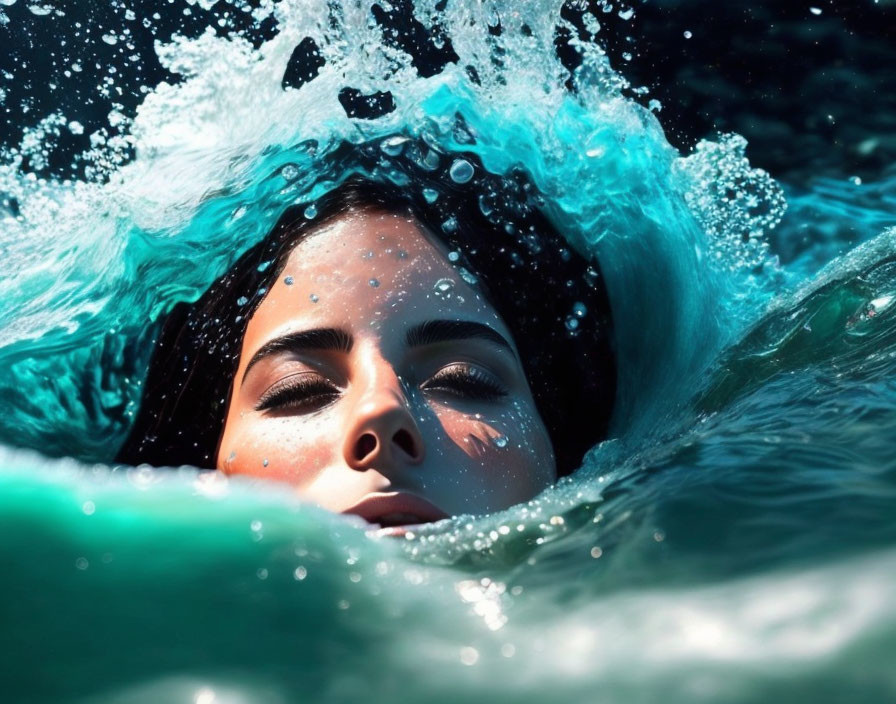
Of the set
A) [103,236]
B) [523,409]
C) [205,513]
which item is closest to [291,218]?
[103,236]

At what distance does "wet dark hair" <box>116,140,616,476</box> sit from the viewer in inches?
95.1

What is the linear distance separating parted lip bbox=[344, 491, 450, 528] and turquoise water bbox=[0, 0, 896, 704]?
0.95 ft

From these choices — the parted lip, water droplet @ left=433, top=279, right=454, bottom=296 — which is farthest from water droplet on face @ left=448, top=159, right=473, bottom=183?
the parted lip

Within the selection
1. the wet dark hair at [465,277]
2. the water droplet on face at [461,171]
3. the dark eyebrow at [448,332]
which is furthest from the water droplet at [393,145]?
the dark eyebrow at [448,332]

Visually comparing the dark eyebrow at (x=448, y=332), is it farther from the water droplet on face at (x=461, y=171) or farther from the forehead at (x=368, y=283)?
the water droplet on face at (x=461, y=171)

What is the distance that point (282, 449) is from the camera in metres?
1.92

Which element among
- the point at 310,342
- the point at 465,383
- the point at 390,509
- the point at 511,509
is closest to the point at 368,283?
the point at 310,342

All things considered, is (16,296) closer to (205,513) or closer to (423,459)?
(423,459)

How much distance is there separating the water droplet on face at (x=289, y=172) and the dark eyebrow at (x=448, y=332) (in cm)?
77

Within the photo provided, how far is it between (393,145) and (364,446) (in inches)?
47.0

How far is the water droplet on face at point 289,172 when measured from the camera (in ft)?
8.52

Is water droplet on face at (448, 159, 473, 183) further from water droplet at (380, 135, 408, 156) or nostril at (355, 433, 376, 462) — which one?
nostril at (355, 433, 376, 462)

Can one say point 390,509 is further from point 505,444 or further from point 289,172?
point 289,172

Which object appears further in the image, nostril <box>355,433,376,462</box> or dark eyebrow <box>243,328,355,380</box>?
dark eyebrow <box>243,328,355,380</box>
